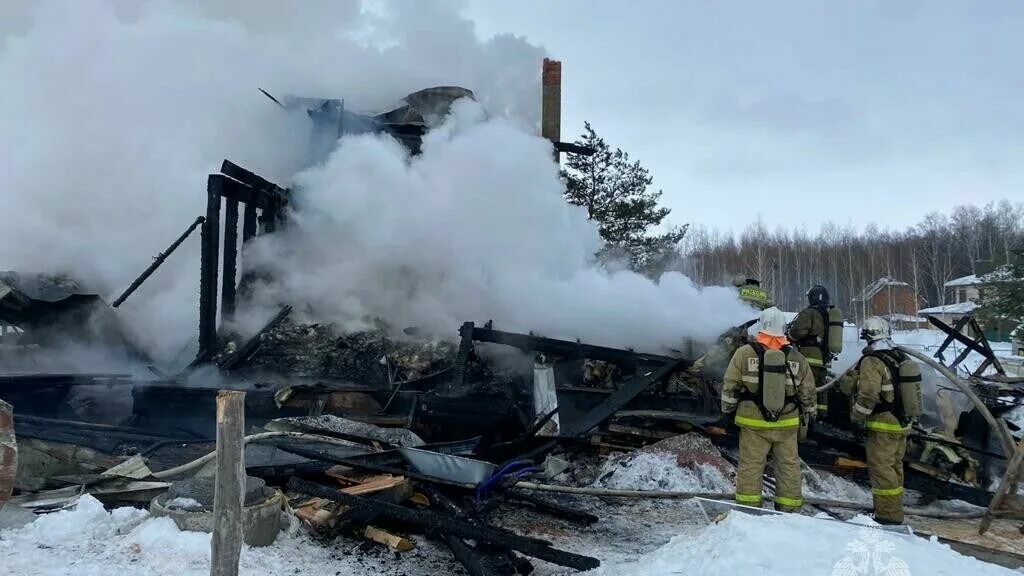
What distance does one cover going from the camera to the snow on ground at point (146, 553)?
4.13 metres

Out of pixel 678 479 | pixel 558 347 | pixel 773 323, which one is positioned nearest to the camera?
pixel 773 323

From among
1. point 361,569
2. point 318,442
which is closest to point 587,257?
point 318,442

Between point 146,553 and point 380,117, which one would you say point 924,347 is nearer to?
point 380,117

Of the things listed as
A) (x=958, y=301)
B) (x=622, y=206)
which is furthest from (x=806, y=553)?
(x=958, y=301)

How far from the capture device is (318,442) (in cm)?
680

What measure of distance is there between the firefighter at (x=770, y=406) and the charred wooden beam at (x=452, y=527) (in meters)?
1.70

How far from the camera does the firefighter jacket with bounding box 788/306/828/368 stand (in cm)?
803

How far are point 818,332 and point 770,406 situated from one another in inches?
128

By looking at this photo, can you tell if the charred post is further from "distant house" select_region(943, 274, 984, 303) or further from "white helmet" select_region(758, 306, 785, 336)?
"distant house" select_region(943, 274, 984, 303)

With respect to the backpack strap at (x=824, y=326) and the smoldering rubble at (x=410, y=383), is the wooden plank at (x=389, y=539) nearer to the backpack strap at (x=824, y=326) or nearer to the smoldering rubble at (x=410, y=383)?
the smoldering rubble at (x=410, y=383)

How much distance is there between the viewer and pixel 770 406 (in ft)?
17.4

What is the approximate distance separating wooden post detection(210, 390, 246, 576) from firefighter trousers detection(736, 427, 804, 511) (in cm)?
402

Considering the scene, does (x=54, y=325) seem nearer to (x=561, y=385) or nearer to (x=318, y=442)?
(x=318, y=442)

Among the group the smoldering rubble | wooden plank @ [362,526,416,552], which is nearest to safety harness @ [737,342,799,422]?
the smoldering rubble
